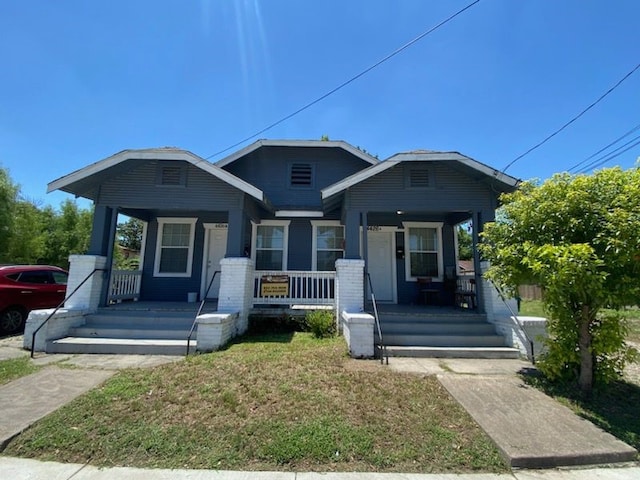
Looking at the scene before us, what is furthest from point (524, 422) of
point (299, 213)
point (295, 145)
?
point (295, 145)

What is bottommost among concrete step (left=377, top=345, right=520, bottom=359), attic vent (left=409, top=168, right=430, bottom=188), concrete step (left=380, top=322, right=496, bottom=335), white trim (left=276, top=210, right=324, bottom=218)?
concrete step (left=377, top=345, right=520, bottom=359)

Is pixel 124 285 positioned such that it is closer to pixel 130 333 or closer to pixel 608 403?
pixel 130 333

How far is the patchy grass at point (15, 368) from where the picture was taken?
15.4 ft

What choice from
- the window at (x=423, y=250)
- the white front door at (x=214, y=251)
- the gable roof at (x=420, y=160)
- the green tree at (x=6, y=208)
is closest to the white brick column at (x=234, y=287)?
the white front door at (x=214, y=251)

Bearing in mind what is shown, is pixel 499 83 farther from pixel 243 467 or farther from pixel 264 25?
pixel 243 467

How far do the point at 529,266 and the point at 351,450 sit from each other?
10.4 ft

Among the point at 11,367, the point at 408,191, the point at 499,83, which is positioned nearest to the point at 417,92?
the point at 499,83

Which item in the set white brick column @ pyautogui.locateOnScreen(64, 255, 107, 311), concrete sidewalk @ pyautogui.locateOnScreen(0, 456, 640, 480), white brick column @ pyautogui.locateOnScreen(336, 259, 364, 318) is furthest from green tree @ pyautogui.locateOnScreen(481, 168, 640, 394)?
white brick column @ pyautogui.locateOnScreen(64, 255, 107, 311)

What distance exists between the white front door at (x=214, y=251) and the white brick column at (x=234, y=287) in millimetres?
2797

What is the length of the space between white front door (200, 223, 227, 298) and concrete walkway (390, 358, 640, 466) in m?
6.72

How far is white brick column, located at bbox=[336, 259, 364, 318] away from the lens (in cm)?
711

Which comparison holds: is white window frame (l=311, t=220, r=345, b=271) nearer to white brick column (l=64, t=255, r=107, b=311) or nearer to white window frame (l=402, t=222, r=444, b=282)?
white window frame (l=402, t=222, r=444, b=282)

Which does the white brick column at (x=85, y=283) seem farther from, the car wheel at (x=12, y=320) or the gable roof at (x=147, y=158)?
the car wheel at (x=12, y=320)

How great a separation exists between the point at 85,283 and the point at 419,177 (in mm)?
8507
